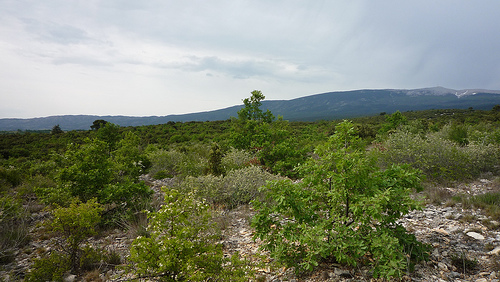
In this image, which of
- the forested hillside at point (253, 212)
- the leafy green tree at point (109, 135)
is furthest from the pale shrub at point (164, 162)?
the leafy green tree at point (109, 135)

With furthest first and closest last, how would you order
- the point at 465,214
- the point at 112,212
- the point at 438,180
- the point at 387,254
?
the point at 438,180 < the point at 112,212 < the point at 465,214 < the point at 387,254

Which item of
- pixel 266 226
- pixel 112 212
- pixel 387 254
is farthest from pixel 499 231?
pixel 112 212

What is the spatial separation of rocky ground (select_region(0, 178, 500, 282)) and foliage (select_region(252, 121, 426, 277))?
1.04 ft

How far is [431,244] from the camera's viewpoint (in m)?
4.17

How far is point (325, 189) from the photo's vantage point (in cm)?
362

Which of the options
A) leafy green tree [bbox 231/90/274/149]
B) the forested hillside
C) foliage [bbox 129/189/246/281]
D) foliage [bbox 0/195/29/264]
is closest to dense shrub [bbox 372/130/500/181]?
the forested hillside

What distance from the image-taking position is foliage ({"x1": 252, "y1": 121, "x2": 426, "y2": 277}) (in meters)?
3.06

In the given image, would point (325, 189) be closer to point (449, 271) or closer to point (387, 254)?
point (387, 254)

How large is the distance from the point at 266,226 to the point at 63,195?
5887mm

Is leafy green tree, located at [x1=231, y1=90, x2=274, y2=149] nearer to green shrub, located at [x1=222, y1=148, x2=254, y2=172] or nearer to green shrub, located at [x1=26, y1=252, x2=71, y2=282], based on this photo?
green shrub, located at [x1=222, y1=148, x2=254, y2=172]

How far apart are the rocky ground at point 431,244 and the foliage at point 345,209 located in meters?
0.32

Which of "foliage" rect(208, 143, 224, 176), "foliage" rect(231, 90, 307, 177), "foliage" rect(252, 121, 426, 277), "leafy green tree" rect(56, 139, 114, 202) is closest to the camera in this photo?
"foliage" rect(252, 121, 426, 277)

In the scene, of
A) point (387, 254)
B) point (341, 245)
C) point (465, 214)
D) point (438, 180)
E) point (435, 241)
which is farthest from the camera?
point (438, 180)

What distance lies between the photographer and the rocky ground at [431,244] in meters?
3.57
